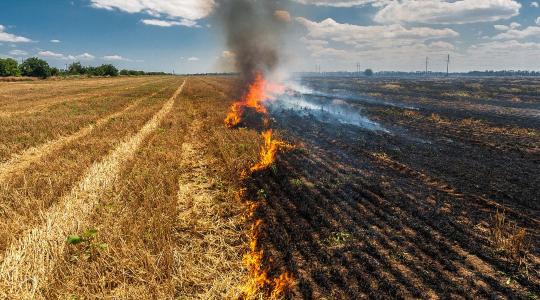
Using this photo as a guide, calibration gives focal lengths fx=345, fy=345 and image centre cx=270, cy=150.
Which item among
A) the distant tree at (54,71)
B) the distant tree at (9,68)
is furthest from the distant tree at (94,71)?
the distant tree at (9,68)

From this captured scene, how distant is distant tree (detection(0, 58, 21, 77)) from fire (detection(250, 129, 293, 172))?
96113mm

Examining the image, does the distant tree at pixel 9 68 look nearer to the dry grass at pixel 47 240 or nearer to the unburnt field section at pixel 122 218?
the unburnt field section at pixel 122 218

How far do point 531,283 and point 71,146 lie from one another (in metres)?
14.1

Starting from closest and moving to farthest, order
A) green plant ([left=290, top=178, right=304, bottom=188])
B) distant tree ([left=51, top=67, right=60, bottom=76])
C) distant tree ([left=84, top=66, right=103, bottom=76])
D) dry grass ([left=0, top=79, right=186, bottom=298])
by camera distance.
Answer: dry grass ([left=0, top=79, right=186, bottom=298]), green plant ([left=290, top=178, right=304, bottom=188]), distant tree ([left=51, top=67, right=60, bottom=76]), distant tree ([left=84, top=66, right=103, bottom=76])

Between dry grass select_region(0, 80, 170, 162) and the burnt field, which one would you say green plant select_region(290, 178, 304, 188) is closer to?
the burnt field

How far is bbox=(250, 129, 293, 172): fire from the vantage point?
10.8 metres

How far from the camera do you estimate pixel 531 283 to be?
5.17 m

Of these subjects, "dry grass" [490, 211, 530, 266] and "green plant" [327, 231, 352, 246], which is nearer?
"dry grass" [490, 211, 530, 266]

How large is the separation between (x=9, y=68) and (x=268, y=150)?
100259 millimetres

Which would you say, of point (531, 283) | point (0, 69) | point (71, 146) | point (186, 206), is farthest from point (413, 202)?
point (0, 69)

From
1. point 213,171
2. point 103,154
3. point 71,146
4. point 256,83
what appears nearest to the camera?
point 213,171

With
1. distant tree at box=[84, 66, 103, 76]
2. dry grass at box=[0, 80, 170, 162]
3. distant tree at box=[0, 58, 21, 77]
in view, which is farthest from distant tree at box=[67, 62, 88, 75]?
dry grass at box=[0, 80, 170, 162]

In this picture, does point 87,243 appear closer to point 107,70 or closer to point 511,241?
point 511,241

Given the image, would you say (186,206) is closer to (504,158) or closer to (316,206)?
(316,206)
